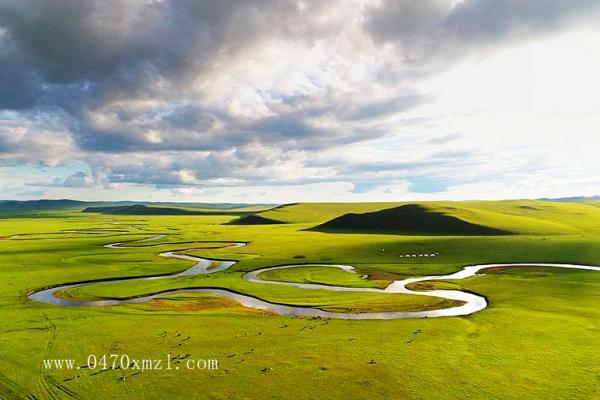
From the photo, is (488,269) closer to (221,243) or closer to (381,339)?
(381,339)

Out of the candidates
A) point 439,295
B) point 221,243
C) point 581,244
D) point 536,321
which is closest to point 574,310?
point 536,321

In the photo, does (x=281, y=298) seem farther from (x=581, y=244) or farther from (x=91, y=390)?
(x=581, y=244)

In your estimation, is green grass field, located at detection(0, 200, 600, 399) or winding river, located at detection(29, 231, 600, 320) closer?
green grass field, located at detection(0, 200, 600, 399)

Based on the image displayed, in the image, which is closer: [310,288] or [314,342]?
[314,342]

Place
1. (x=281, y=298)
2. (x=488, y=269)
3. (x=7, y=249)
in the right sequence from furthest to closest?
(x=7, y=249) < (x=488, y=269) < (x=281, y=298)

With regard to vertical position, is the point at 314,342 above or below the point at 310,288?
above

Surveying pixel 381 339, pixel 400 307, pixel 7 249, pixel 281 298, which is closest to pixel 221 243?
pixel 7 249

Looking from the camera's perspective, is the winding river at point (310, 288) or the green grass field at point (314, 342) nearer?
the green grass field at point (314, 342)

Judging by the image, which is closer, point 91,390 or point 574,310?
point 91,390

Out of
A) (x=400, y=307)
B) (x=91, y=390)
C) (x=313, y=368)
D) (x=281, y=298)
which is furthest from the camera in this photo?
(x=281, y=298)

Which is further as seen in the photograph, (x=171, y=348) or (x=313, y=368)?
(x=171, y=348)
